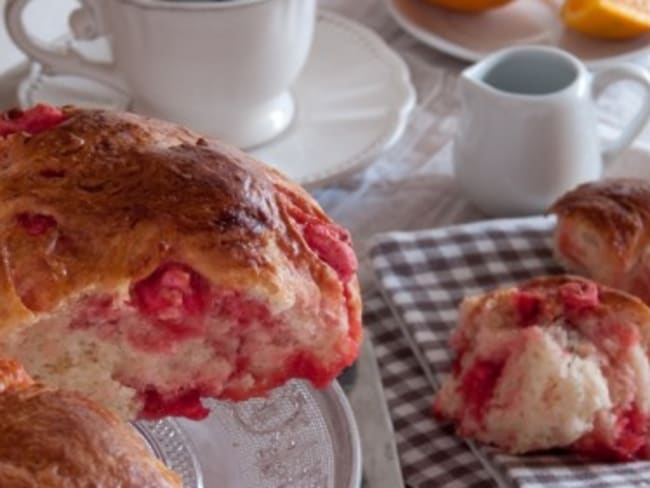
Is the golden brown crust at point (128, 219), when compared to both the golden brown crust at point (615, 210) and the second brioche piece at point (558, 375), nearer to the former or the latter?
the second brioche piece at point (558, 375)

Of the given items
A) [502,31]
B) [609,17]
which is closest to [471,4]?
[502,31]

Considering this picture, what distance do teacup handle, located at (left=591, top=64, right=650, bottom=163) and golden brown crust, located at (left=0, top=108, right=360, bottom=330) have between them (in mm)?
743

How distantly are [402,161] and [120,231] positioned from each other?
880 mm

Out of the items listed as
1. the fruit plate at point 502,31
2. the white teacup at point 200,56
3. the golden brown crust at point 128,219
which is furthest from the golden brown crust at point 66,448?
the fruit plate at point 502,31

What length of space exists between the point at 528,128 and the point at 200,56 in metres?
0.46

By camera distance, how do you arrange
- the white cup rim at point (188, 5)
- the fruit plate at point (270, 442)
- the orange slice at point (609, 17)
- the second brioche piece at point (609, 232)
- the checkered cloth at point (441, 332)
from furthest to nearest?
the orange slice at point (609, 17)
the white cup rim at point (188, 5)
the second brioche piece at point (609, 232)
the checkered cloth at point (441, 332)
the fruit plate at point (270, 442)

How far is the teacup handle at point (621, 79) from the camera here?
5.57 ft

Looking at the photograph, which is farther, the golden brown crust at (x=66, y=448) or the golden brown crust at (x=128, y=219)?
the golden brown crust at (x=128, y=219)

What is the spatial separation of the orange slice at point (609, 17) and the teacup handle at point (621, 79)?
252 millimetres

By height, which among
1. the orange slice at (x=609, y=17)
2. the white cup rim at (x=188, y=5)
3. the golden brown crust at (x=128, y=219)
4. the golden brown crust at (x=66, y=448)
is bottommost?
the orange slice at (x=609, y=17)

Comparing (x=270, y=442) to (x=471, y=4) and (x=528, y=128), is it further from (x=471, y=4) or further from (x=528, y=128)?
(x=471, y=4)

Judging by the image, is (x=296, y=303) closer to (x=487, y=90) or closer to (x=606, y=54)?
(x=487, y=90)

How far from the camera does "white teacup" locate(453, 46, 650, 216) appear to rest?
64.2 inches

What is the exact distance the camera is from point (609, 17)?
1.97 meters
